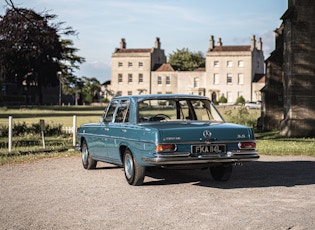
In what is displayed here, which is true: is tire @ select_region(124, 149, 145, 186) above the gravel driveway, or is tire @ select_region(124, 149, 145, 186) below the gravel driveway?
above

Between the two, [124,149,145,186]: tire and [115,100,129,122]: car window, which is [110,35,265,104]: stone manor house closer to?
[115,100,129,122]: car window

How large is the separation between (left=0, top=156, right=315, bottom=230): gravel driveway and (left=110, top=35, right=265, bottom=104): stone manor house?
90638 millimetres

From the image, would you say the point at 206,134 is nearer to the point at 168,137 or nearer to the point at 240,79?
the point at 168,137

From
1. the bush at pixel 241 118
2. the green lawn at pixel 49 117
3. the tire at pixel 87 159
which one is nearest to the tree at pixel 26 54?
the green lawn at pixel 49 117

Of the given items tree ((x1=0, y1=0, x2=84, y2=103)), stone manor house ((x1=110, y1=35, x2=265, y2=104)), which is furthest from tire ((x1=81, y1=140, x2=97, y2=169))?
stone manor house ((x1=110, y1=35, x2=265, y2=104))

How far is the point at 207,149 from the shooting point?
9.60 meters

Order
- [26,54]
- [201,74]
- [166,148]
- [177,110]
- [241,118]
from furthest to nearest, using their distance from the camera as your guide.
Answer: [201,74]
[26,54]
[241,118]
[177,110]
[166,148]

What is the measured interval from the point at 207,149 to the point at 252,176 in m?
2.23

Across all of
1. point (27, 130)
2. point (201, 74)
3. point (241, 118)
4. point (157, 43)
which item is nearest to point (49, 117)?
point (241, 118)

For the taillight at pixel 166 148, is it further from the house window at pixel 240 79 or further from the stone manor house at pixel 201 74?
the house window at pixel 240 79

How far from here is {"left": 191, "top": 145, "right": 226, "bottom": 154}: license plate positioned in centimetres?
952

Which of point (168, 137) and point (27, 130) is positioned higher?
point (168, 137)

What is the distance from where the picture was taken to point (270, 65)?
104 ft

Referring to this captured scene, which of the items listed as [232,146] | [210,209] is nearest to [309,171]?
[232,146]
